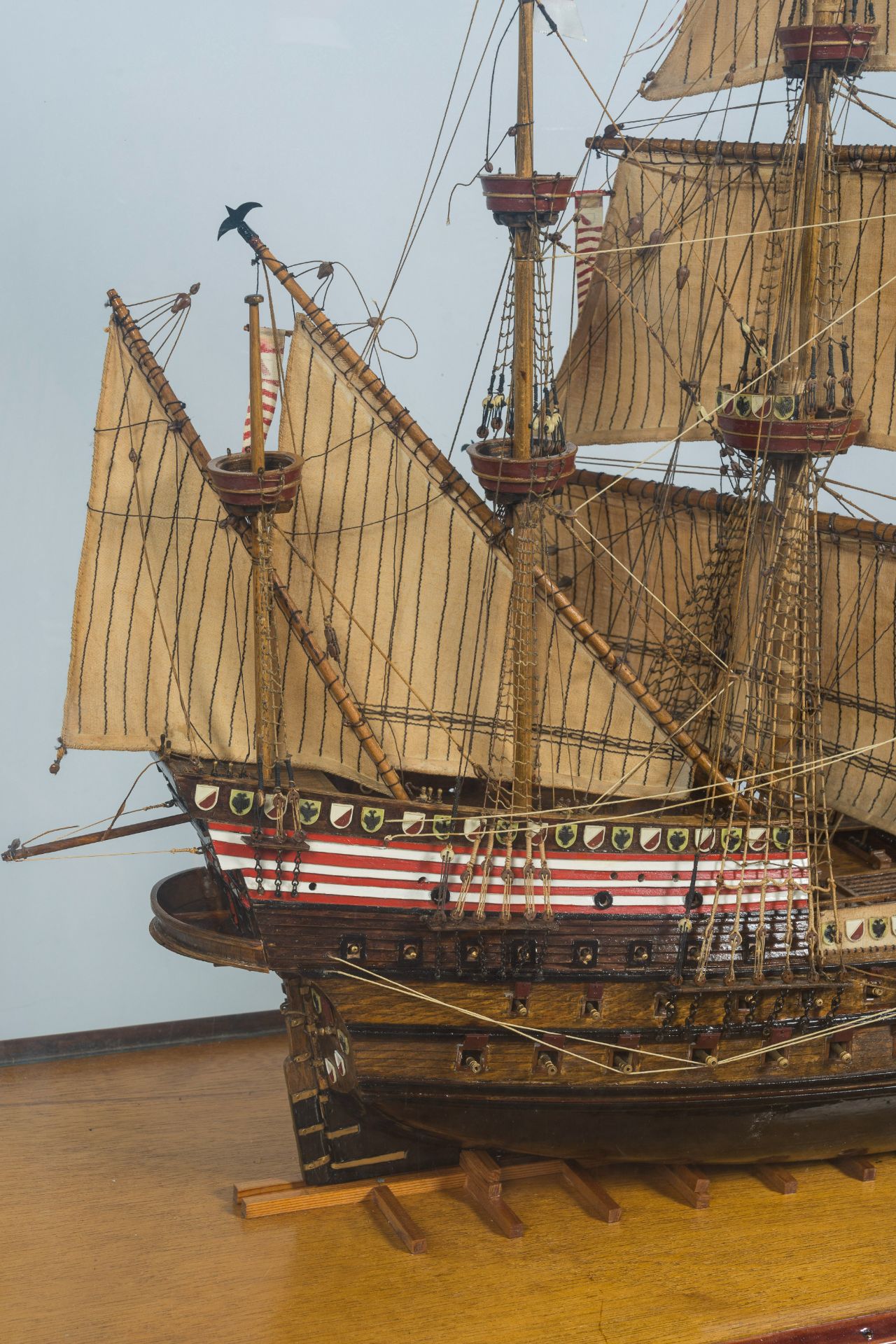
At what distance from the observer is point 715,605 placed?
646 centimetres

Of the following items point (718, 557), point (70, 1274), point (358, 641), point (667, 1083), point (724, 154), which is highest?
point (724, 154)

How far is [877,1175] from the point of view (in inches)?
218

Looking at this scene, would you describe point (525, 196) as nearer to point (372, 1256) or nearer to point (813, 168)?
point (813, 168)

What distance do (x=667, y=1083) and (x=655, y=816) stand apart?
0.86m

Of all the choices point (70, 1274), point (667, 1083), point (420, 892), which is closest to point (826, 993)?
point (667, 1083)

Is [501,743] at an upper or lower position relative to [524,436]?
lower

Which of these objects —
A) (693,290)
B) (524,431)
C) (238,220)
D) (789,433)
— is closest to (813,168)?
(789,433)

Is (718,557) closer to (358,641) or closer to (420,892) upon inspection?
(358,641)

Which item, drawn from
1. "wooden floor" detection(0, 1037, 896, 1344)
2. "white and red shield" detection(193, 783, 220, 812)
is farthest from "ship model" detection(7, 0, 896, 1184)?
"wooden floor" detection(0, 1037, 896, 1344)

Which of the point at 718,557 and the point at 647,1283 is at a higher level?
the point at 718,557

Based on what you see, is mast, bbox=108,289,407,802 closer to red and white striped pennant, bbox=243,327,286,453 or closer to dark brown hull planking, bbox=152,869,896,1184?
red and white striped pennant, bbox=243,327,286,453

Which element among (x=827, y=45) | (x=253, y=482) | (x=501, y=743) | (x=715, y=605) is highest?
(x=827, y=45)

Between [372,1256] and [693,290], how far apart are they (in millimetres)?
3818

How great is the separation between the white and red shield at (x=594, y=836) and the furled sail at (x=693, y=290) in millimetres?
2049
